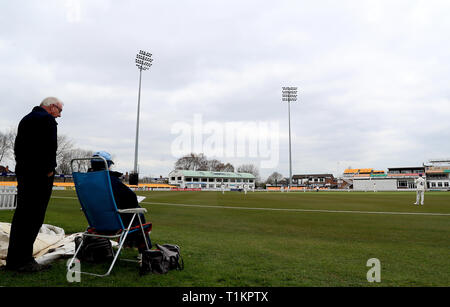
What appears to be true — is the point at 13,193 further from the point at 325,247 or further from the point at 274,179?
the point at 274,179

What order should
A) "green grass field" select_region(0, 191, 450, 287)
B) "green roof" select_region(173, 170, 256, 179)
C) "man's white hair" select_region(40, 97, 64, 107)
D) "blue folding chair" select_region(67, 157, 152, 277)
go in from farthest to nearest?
"green roof" select_region(173, 170, 256, 179), "man's white hair" select_region(40, 97, 64, 107), "blue folding chair" select_region(67, 157, 152, 277), "green grass field" select_region(0, 191, 450, 287)

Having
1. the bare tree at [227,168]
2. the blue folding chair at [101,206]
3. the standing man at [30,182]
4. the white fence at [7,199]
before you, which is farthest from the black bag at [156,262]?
the bare tree at [227,168]

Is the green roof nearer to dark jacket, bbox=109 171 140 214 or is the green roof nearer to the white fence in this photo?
the white fence

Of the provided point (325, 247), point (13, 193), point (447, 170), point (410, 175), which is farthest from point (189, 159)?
point (325, 247)

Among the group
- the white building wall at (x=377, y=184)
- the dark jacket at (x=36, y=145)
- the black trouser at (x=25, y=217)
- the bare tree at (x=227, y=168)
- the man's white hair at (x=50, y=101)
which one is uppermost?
the bare tree at (x=227, y=168)

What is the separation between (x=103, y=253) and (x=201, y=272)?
1.66 metres

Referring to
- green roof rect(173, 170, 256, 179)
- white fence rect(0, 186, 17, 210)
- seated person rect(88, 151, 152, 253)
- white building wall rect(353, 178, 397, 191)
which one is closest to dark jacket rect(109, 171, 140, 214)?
seated person rect(88, 151, 152, 253)

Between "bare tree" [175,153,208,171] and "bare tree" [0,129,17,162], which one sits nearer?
"bare tree" [0,129,17,162]

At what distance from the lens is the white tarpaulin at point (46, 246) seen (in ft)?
13.7

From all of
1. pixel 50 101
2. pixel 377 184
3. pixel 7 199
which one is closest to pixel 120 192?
pixel 50 101

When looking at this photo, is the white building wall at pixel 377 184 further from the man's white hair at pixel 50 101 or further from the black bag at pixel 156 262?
the man's white hair at pixel 50 101

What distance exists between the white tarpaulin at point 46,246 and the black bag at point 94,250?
0.70 feet

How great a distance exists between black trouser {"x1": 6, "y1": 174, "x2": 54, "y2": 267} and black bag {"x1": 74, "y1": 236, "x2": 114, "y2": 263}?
75cm

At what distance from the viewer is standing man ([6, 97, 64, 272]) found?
3.59 meters
